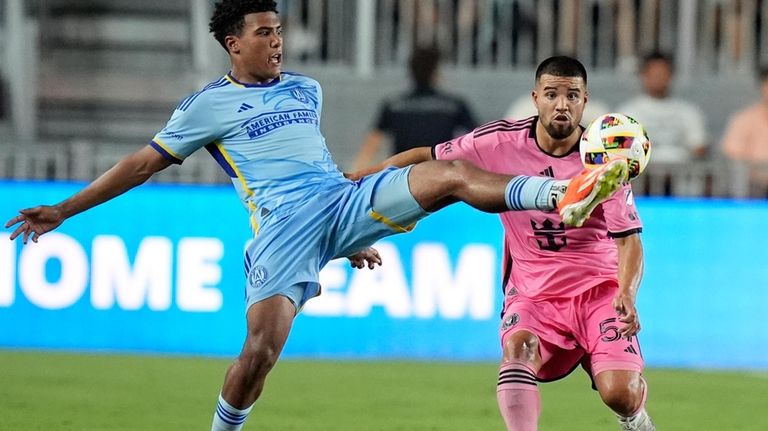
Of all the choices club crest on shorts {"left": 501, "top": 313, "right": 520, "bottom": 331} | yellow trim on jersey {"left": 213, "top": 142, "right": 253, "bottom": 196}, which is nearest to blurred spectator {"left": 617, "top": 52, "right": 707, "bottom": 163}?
club crest on shorts {"left": 501, "top": 313, "right": 520, "bottom": 331}

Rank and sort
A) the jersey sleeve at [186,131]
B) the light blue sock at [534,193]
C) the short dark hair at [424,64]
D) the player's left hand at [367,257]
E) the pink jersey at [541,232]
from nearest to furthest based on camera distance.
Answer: the light blue sock at [534,193] < the jersey sleeve at [186,131] < the pink jersey at [541,232] < the player's left hand at [367,257] < the short dark hair at [424,64]

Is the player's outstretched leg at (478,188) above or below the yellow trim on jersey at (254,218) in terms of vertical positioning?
above

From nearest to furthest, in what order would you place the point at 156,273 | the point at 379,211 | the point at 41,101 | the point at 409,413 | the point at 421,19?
the point at 379,211
the point at 409,413
the point at 156,273
the point at 421,19
the point at 41,101

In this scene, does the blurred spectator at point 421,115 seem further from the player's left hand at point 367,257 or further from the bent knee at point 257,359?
the bent knee at point 257,359

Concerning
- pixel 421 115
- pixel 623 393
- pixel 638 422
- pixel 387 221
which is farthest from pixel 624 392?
pixel 421 115

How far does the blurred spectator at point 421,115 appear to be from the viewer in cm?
1452

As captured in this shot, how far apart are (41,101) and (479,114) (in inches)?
208

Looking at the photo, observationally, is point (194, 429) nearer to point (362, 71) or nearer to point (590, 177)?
point (590, 177)

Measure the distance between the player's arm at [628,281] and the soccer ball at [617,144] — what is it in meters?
0.58

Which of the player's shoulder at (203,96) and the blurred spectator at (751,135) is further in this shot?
the blurred spectator at (751,135)

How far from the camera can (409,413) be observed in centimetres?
1023

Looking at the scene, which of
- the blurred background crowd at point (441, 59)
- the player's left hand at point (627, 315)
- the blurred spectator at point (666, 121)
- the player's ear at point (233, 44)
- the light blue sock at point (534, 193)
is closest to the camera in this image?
the light blue sock at point (534, 193)

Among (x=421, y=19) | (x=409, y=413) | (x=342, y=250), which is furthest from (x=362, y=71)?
(x=342, y=250)

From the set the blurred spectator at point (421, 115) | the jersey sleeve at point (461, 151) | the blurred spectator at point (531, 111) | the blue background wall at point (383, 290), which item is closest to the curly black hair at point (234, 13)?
the jersey sleeve at point (461, 151)
